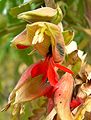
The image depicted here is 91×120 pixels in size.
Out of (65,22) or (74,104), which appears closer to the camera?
(74,104)

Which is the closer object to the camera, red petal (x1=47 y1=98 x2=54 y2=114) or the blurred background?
red petal (x1=47 y1=98 x2=54 y2=114)

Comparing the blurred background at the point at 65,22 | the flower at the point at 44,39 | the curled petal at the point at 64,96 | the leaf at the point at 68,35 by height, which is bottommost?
the blurred background at the point at 65,22

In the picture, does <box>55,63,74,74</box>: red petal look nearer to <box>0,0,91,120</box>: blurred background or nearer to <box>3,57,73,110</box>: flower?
<box>3,57,73,110</box>: flower

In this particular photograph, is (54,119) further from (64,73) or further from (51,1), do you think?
(51,1)

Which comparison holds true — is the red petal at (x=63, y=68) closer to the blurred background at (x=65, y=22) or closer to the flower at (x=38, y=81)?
the flower at (x=38, y=81)

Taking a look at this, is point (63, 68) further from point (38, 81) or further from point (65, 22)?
point (65, 22)

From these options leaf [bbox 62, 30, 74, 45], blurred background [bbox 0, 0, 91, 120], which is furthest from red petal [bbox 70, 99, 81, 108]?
blurred background [bbox 0, 0, 91, 120]

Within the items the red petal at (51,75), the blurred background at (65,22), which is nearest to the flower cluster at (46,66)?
the red petal at (51,75)

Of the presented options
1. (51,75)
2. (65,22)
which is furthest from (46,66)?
(65,22)

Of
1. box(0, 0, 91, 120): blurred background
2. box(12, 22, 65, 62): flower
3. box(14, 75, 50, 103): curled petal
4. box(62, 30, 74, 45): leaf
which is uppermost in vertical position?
box(12, 22, 65, 62): flower
